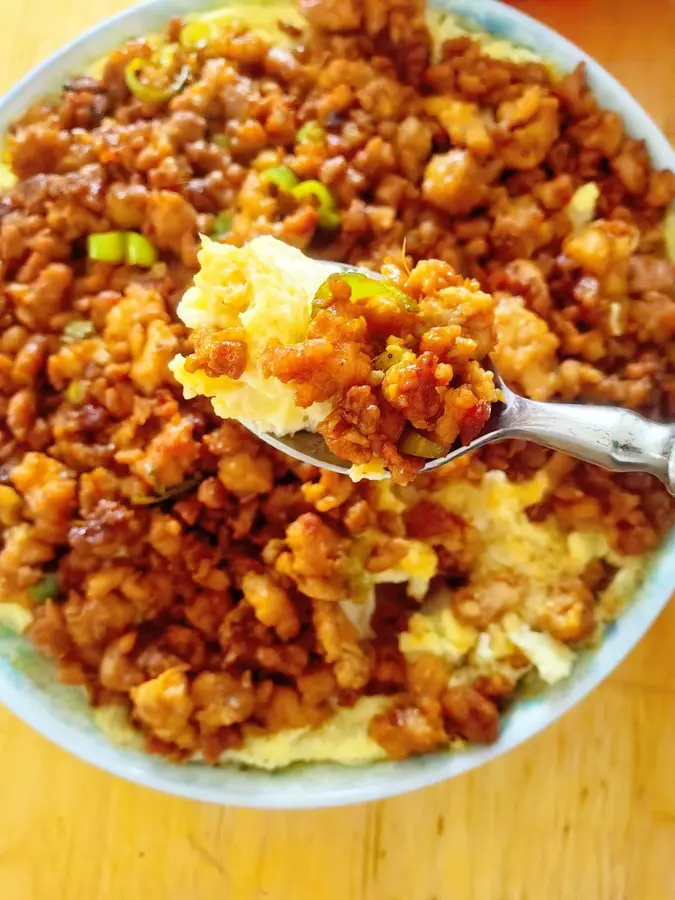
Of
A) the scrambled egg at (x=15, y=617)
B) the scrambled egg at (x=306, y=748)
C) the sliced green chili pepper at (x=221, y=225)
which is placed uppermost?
the sliced green chili pepper at (x=221, y=225)

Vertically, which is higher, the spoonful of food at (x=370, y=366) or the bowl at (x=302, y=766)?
the spoonful of food at (x=370, y=366)

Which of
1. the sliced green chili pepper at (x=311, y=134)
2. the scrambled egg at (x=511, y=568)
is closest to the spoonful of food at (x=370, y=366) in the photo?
the scrambled egg at (x=511, y=568)

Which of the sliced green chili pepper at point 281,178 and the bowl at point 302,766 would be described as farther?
the sliced green chili pepper at point 281,178

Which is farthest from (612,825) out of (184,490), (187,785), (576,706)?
(184,490)

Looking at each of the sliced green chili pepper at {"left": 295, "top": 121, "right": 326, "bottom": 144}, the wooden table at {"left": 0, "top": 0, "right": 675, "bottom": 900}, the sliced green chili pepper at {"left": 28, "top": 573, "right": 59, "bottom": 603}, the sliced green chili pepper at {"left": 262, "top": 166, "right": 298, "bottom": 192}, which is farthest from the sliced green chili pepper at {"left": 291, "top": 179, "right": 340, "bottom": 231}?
the wooden table at {"left": 0, "top": 0, "right": 675, "bottom": 900}

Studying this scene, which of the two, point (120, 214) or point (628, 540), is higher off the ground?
point (120, 214)

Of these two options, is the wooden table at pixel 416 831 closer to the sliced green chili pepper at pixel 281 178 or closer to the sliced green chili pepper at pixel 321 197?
the sliced green chili pepper at pixel 321 197

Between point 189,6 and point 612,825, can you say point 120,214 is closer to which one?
point 189,6
